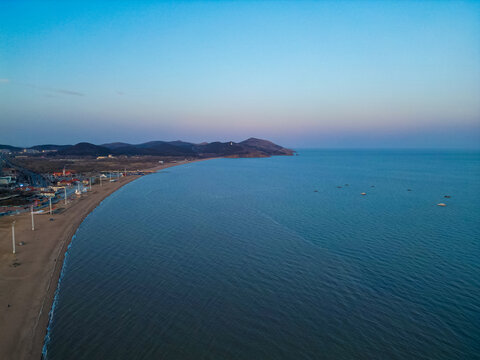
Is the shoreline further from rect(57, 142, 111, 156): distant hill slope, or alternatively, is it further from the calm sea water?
rect(57, 142, 111, 156): distant hill slope

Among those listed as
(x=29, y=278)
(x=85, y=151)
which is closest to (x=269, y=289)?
(x=29, y=278)

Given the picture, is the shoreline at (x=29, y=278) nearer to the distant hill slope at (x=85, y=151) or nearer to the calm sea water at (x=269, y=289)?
the calm sea water at (x=269, y=289)

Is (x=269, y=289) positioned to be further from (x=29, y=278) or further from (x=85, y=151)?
(x=85, y=151)

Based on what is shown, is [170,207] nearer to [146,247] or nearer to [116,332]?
[146,247]

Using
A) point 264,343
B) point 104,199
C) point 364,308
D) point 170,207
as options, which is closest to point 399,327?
point 364,308

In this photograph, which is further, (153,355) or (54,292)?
(54,292)

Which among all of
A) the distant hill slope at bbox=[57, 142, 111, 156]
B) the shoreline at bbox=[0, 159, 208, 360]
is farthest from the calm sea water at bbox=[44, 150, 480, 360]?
the distant hill slope at bbox=[57, 142, 111, 156]
